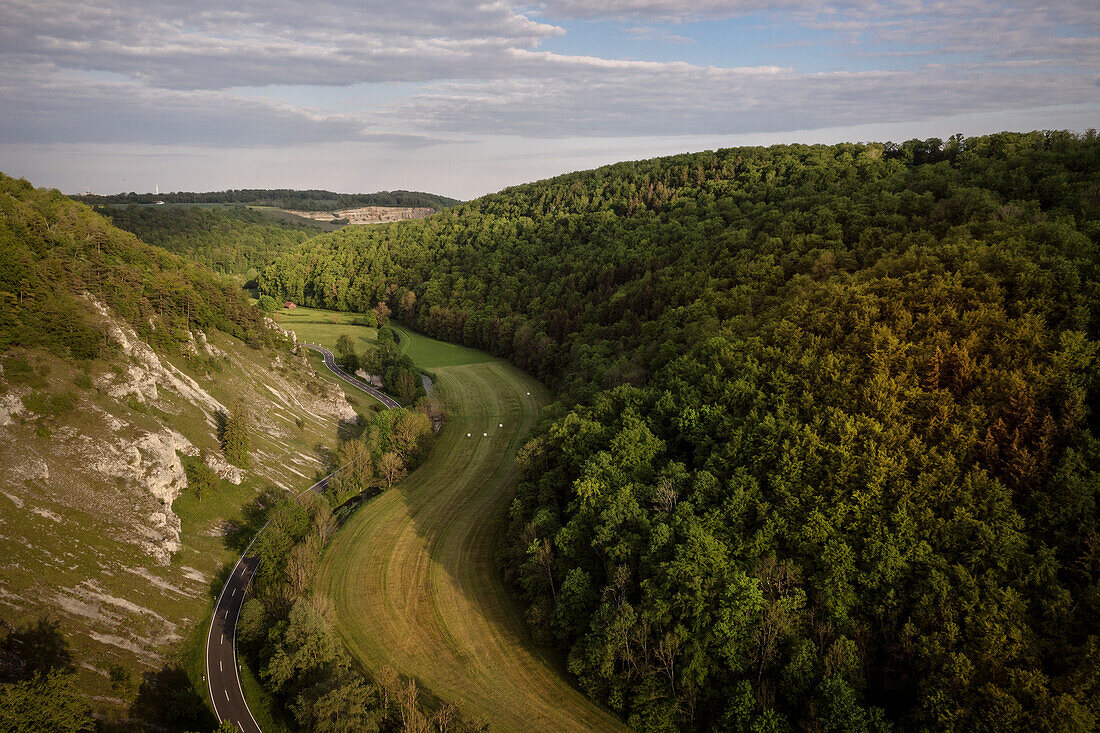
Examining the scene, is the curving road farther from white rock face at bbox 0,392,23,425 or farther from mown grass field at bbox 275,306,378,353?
white rock face at bbox 0,392,23,425

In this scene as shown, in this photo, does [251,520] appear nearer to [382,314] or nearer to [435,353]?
[435,353]

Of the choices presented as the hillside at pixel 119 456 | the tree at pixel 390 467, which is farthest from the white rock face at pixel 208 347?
the tree at pixel 390 467

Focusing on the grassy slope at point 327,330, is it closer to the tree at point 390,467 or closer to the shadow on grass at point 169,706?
the tree at point 390,467

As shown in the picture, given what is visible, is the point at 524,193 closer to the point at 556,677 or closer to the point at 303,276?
the point at 303,276

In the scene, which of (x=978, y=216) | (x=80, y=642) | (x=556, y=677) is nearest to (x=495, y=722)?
(x=556, y=677)

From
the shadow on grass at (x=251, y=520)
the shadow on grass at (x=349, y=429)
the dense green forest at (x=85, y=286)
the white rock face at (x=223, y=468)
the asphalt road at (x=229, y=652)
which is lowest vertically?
the asphalt road at (x=229, y=652)
